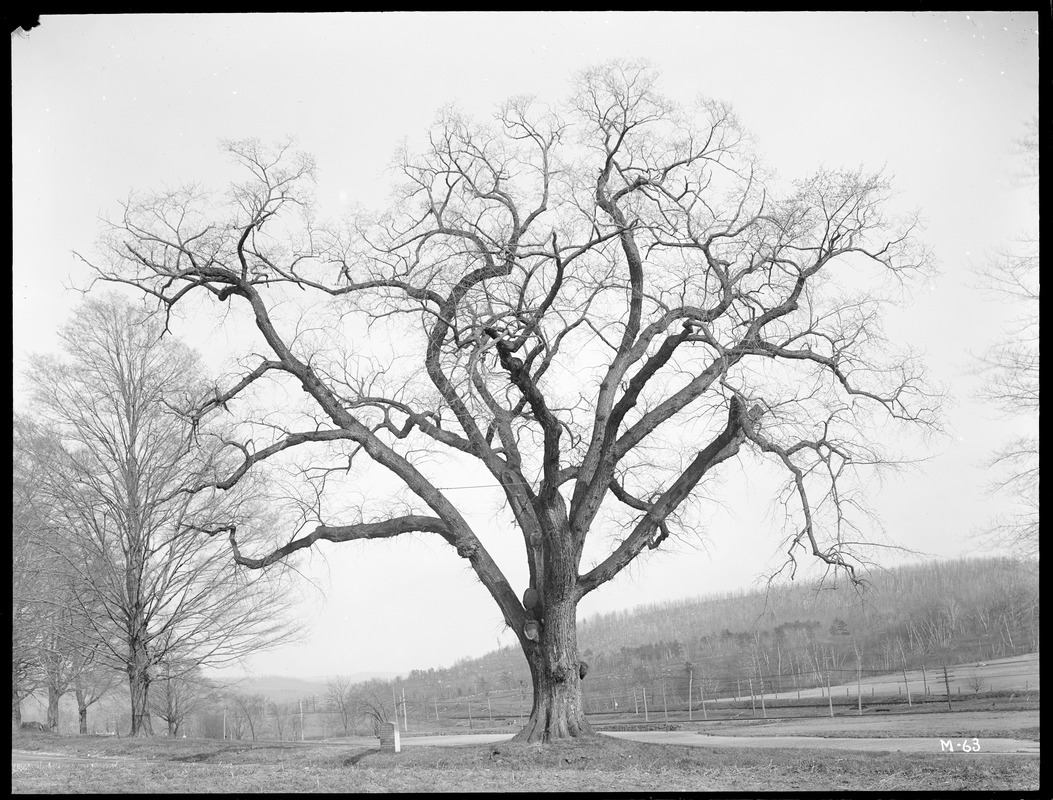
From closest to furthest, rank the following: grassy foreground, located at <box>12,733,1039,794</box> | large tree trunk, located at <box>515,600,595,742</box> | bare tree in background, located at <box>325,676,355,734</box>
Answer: grassy foreground, located at <box>12,733,1039,794</box> < large tree trunk, located at <box>515,600,595,742</box> < bare tree in background, located at <box>325,676,355,734</box>

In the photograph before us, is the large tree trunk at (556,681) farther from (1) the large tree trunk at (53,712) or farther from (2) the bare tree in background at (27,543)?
(1) the large tree trunk at (53,712)

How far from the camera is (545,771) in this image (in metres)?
11.0

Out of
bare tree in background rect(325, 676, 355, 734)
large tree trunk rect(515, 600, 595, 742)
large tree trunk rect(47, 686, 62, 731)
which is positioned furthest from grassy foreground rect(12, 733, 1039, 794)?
large tree trunk rect(47, 686, 62, 731)

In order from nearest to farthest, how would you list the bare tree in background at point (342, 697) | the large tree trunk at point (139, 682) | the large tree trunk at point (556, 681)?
1. the large tree trunk at point (556, 681)
2. the large tree trunk at point (139, 682)
3. the bare tree in background at point (342, 697)

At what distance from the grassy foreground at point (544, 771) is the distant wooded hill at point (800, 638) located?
210 inches

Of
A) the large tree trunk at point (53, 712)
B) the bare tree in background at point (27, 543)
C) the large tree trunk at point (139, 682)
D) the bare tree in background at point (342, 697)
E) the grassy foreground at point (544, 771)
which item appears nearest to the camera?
the grassy foreground at point (544, 771)

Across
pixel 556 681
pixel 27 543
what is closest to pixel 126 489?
pixel 27 543

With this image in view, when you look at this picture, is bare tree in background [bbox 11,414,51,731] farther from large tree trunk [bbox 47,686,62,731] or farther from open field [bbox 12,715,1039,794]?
open field [bbox 12,715,1039,794]

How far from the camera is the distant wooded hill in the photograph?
17.1 meters

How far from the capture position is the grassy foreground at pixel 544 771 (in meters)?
10.3

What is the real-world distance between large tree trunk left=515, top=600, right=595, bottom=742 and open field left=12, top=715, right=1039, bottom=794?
0.41 meters

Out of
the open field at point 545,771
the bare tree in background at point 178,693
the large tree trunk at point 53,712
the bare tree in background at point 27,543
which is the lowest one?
the large tree trunk at point 53,712

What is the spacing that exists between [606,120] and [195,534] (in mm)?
9589

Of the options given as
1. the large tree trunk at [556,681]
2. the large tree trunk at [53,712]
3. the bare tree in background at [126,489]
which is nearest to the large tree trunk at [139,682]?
the bare tree in background at [126,489]
